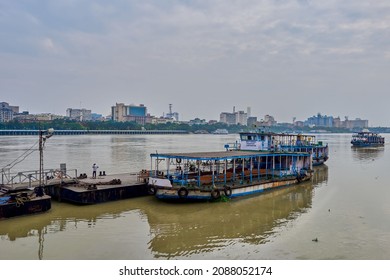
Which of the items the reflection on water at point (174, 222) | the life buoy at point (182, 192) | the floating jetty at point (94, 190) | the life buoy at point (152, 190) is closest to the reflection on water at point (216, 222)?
the reflection on water at point (174, 222)

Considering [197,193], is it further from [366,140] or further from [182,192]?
[366,140]

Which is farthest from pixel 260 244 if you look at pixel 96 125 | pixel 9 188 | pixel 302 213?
pixel 96 125

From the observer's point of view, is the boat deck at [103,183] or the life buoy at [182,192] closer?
the life buoy at [182,192]

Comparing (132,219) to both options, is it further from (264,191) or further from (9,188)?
(264,191)

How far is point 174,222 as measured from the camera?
1669 cm

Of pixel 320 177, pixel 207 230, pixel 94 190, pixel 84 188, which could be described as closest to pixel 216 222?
pixel 207 230

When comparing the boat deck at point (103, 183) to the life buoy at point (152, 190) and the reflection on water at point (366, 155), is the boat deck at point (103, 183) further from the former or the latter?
the reflection on water at point (366, 155)

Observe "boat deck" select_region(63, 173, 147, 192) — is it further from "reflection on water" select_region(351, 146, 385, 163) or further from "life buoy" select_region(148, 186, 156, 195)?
"reflection on water" select_region(351, 146, 385, 163)

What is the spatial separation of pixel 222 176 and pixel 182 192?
4659 mm

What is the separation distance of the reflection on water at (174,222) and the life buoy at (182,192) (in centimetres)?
60

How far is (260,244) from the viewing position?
13867 mm

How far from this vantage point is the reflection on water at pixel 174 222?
13555mm

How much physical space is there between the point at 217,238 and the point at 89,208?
313 inches

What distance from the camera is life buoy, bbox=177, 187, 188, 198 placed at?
19.4 meters
